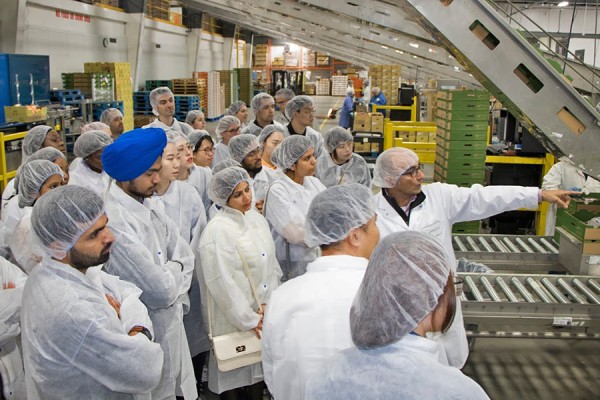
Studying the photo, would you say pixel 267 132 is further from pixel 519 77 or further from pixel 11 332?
pixel 11 332

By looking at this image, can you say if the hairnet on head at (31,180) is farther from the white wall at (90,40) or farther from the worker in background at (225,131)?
the white wall at (90,40)

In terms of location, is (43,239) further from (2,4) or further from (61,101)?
(2,4)

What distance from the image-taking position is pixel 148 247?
271 centimetres

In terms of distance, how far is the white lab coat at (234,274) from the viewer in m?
2.95

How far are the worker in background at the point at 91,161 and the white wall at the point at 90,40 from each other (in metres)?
7.39

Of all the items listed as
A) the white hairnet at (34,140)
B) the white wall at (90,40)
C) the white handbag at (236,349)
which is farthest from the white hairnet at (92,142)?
the white wall at (90,40)

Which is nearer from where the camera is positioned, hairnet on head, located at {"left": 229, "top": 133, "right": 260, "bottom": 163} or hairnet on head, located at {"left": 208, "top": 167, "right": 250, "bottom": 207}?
hairnet on head, located at {"left": 208, "top": 167, "right": 250, "bottom": 207}

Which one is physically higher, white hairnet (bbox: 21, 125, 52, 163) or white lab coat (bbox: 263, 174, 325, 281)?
white hairnet (bbox: 21, 125, 52, 163)

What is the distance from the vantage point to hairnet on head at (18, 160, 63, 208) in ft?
11.2

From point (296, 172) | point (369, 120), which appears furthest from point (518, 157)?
point (296, 172)

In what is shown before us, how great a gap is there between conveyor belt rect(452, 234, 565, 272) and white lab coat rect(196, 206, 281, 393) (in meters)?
1.91

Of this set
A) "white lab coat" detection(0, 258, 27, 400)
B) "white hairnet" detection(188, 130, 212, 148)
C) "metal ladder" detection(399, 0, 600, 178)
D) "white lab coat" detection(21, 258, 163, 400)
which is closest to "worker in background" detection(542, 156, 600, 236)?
"metal ladder" detection(399, 0, 600, 178)

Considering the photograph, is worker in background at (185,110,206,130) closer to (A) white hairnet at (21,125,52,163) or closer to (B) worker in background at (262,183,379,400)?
(A) white hairnet at (21,125,52,163)

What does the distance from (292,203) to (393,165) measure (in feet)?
2.42
